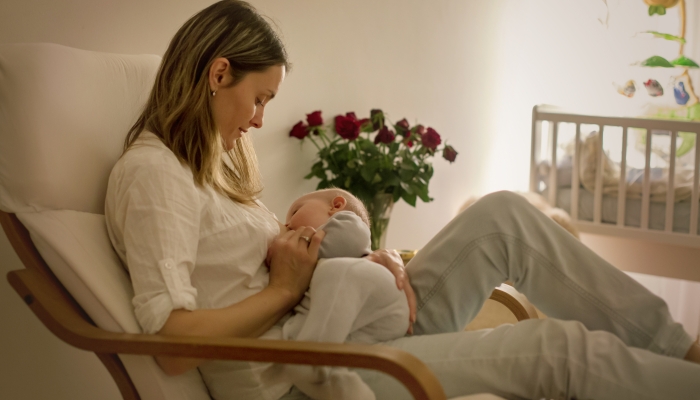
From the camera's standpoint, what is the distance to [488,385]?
1152 mm

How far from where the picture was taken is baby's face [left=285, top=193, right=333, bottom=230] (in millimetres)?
1487

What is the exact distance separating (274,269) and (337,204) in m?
0.28

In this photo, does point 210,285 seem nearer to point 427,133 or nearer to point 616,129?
Result: point 427,133

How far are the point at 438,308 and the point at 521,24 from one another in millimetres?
3555

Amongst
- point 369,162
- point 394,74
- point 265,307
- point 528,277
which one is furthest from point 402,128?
point 265,307

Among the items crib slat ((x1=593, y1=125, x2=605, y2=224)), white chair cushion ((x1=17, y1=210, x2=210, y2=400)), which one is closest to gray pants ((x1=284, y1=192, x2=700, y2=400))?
white chair cushion ((x1=17, y1=210, x2=210, y2=400))

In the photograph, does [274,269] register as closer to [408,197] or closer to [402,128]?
[408,197]

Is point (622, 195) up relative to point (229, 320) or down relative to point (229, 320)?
down

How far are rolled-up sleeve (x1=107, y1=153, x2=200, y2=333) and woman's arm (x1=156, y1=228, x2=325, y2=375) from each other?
27 millimetres

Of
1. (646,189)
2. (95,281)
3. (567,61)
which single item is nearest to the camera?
(95,281)

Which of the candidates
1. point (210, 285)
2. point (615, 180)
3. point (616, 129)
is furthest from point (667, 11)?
point (210, 285)

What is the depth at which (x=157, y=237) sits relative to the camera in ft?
3.51

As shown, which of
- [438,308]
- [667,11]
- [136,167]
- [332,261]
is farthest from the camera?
[667,11]

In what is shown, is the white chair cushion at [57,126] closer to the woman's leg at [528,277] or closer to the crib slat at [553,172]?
the woman's leg at [528,277]
